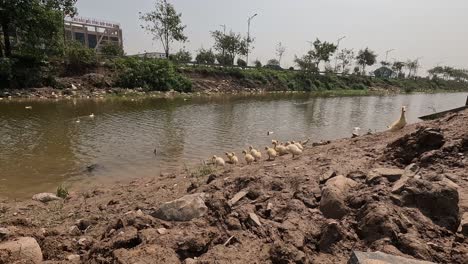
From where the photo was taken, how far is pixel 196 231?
461cm

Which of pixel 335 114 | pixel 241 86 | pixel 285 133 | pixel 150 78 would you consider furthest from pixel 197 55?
pixel 285 133

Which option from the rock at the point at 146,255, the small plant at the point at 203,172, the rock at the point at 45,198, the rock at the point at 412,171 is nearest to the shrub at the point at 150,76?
the small plant at the point at 203,172

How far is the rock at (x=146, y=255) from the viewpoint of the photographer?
3990 mm

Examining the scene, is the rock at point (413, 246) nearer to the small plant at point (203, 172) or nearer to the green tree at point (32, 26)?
the small plant at point (203, 172)

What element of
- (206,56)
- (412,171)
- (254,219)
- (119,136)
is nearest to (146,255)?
(254,219)

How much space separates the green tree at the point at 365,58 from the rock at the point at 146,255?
95.0 metres

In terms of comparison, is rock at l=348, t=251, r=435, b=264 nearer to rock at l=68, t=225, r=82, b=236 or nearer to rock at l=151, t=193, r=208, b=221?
rock at l=151, t=193, r=208, b=221

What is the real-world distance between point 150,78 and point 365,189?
35540 mm

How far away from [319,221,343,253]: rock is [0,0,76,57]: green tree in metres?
32.7

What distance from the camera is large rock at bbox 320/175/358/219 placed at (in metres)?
4.88

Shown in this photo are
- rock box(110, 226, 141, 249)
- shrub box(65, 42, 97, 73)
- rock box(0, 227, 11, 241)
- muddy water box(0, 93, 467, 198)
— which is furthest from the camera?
shrub box(65, 42, 97, 73)

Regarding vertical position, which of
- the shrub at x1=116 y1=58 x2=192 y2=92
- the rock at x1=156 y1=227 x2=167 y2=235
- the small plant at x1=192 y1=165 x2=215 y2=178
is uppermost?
the shrub at x1=116 y1=58 x2=192 y2=92

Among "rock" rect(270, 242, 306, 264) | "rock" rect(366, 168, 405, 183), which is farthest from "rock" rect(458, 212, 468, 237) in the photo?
"rock" rect(270, 242, 306, 264)

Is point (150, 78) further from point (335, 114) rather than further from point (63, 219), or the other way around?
point (63, 219)
